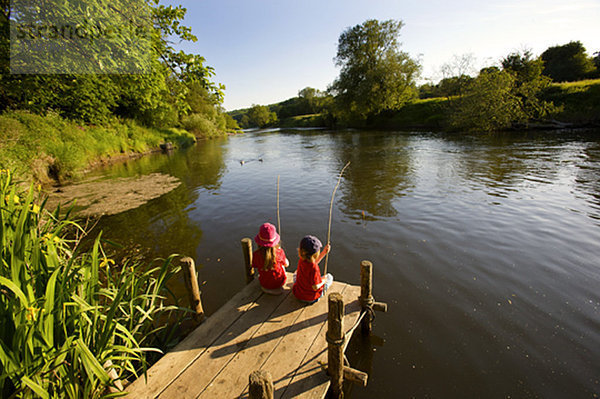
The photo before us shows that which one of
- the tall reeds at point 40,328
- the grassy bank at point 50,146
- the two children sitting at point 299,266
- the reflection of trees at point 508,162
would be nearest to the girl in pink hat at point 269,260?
the two children sitting at point 299,266

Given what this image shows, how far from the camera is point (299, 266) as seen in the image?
403cm

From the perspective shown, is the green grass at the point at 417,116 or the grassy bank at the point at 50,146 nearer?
the grassy bank at the point at 50,146

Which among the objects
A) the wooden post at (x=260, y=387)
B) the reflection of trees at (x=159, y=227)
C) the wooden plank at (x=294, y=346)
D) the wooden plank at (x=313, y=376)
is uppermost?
the wooden post at (x=260, y=387)

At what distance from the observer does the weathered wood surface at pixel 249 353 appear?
2.84 m

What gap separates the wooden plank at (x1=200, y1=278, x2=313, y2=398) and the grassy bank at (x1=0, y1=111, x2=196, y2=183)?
7.78m

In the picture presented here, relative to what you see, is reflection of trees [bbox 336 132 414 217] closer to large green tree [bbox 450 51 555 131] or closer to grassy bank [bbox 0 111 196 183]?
grassy bank [bbox 0 111 196 183]

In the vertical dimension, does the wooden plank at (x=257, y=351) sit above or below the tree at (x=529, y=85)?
below

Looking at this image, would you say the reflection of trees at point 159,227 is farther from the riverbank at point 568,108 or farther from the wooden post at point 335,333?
the riverbank at point 568,108

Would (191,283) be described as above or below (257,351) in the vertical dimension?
above

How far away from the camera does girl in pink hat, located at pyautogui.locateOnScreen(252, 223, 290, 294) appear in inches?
160

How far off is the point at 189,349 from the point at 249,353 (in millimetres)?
825

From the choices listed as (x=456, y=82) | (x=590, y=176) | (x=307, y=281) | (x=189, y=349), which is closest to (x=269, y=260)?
(x=307, y=281)

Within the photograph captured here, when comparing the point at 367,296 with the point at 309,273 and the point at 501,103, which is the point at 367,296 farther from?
the point at 501,103

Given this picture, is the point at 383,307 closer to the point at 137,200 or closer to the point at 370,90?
the point at 137,200
